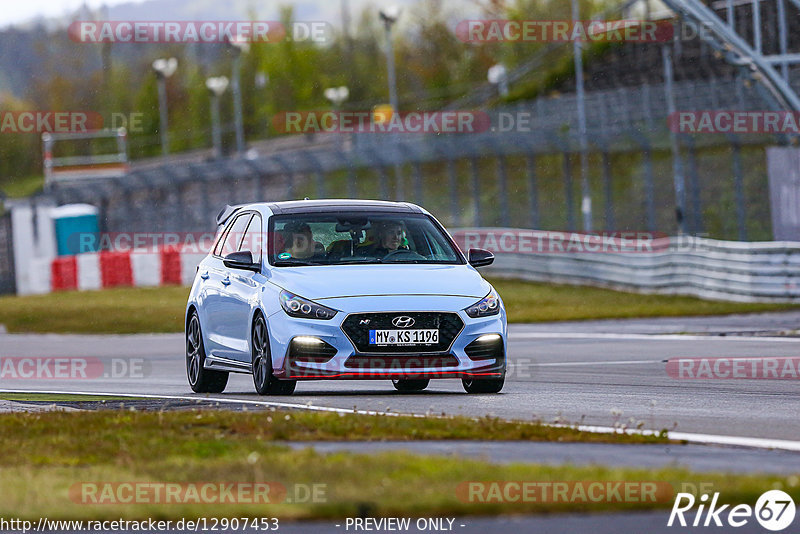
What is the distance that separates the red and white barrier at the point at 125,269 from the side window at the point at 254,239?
2407cm

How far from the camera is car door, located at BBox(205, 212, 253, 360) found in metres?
13.2

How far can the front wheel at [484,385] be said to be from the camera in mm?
12633

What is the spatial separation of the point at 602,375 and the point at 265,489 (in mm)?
8349

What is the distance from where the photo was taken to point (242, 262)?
1282 centimetres

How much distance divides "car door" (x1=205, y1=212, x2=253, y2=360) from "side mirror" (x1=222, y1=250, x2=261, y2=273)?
405 mm

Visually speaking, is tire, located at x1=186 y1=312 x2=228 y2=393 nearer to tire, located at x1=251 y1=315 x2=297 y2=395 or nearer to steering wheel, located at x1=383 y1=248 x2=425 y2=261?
tire, located at x1=251 y1=315 x2=297 y2=395

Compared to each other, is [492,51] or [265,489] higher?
[492,51]

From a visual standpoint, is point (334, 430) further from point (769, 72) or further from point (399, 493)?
point (769, 72)

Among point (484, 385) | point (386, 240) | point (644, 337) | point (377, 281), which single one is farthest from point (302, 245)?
point (644, 337)

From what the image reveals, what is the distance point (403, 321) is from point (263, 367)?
1253 mm

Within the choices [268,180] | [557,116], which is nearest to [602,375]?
[268,180]

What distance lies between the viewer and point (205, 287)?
1397cm

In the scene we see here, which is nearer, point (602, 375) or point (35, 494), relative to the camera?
point (35, 494)

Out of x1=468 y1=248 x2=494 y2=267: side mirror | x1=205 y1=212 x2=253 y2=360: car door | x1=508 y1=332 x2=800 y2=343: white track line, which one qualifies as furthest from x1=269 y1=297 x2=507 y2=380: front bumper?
x1=508 y1=332 x2=800 y2=343: white track line
